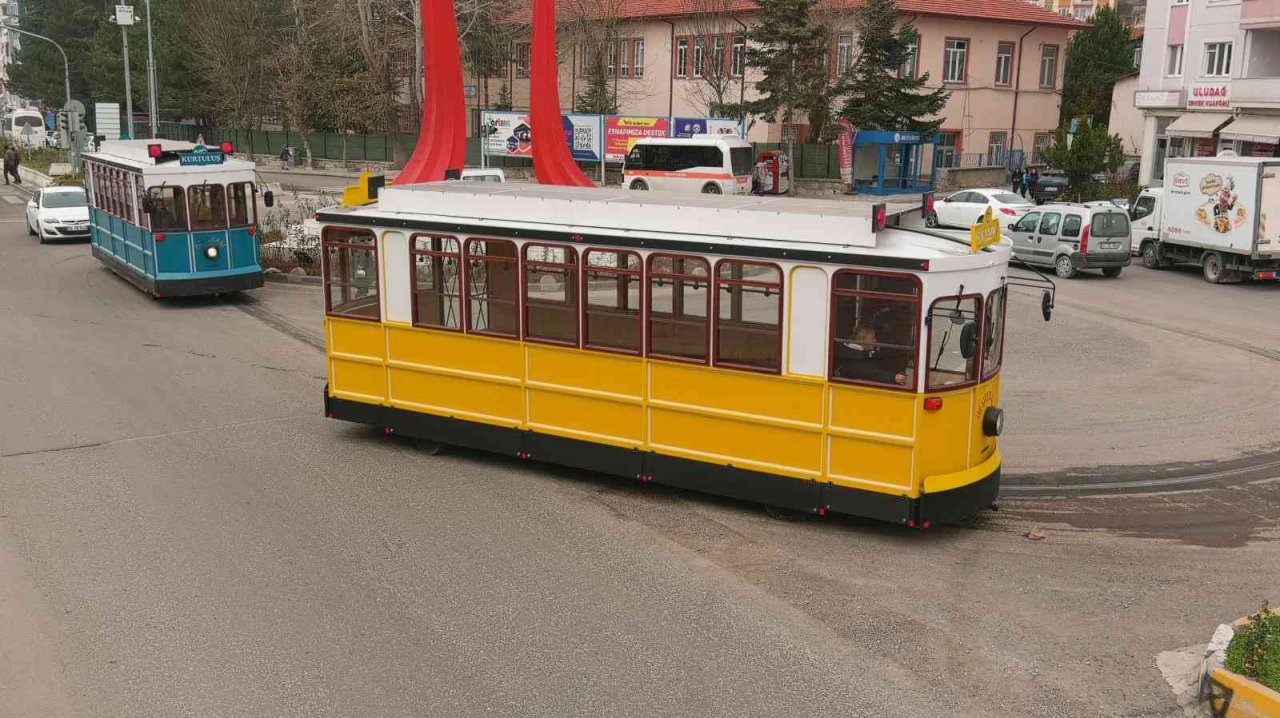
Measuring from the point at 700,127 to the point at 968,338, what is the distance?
34564 mm

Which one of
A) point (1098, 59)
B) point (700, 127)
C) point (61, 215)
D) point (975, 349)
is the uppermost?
point (1098, 59)

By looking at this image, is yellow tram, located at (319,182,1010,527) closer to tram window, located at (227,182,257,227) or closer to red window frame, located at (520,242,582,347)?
red window frame, located at (520,242,582,347)


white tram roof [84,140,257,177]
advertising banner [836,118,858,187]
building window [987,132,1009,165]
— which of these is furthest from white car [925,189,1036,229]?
building window [987,132,1009,165]

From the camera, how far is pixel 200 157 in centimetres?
2066

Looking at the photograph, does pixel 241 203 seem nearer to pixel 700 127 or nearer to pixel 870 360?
pixel 870 360

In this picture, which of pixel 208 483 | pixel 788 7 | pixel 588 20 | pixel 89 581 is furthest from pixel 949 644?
pixel 588 20

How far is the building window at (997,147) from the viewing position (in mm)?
52522

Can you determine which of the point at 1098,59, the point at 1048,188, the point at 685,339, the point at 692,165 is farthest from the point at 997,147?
the point at 685,339

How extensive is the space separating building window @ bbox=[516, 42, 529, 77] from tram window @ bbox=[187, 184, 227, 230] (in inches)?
1597

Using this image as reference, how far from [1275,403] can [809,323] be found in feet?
28.4

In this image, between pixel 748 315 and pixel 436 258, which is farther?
pixel 436 258

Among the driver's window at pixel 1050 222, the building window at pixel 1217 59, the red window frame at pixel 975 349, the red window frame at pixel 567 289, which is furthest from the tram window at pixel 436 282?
the building window at pixel 1217 59

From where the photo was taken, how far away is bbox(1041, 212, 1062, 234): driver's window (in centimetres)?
2642

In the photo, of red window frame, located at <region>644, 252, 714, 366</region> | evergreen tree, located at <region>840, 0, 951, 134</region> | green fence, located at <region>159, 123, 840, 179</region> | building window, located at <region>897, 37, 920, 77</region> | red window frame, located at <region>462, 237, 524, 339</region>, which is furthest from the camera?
building window, located at <region>897, 37, 920, 77</region>
